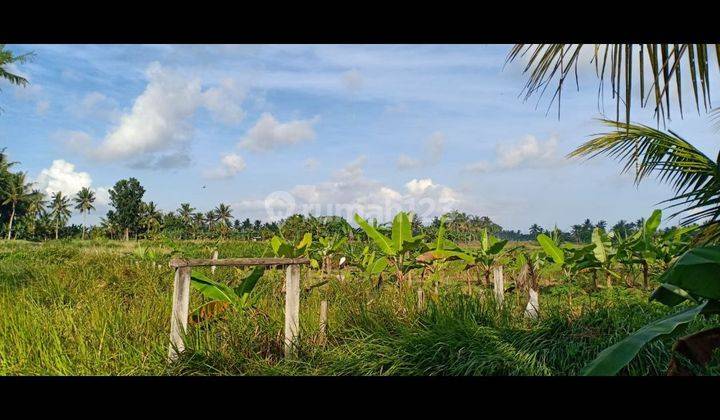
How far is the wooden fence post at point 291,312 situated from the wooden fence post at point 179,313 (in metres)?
0.74

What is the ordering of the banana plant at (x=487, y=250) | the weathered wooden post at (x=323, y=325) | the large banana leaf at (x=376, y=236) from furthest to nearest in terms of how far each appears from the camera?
the banana plant at (x=487, y=250)
the large banana leaf at (x=376, y=236)
the weathered wooden post at (x=323, y=325)

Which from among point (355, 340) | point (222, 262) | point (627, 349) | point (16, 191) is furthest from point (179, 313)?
point (16, 191)

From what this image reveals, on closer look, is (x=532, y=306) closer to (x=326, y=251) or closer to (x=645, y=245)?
(x=645, y=245)

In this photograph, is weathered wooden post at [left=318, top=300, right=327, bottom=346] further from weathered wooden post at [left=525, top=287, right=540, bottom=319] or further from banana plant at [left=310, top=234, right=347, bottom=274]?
banana plant at [left=310, top=234, right=347, bottom=274]

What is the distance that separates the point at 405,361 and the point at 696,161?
328cm

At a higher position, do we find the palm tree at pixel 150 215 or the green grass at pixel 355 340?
the palm tree at pixel 150 215

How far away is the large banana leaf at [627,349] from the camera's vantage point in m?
1.35

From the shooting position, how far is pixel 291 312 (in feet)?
12.7

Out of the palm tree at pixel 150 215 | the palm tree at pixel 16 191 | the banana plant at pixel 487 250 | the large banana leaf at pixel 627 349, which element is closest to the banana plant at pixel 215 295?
the large banana leaf at pixel 627 349

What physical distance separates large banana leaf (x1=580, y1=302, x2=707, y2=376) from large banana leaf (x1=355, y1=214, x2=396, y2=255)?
12.0 feet

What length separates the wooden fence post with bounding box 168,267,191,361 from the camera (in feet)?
11.8

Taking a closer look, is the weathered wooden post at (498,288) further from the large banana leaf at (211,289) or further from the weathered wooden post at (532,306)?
the large banana leaf at (211,289)

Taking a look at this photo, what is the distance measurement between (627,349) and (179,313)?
3.01 metres
